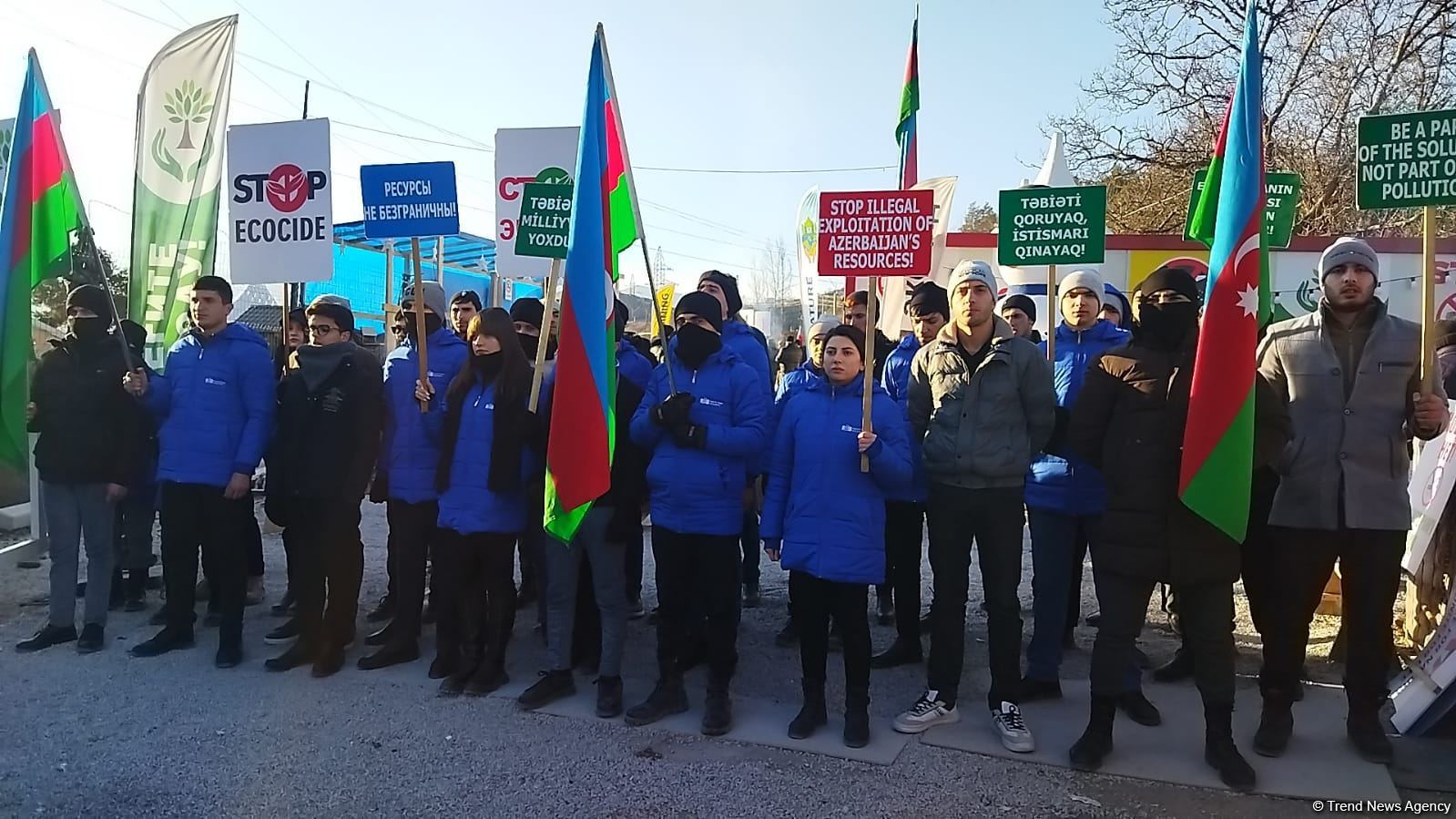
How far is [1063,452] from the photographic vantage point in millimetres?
4977

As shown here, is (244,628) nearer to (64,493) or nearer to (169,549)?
(169,549)

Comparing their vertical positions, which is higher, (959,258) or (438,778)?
(959,258)

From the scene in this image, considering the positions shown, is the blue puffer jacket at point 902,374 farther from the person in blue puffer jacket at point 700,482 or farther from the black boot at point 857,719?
the black boot at point 857,719

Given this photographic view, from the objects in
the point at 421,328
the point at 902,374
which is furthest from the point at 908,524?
the point at 421,328

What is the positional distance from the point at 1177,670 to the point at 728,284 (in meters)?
3.16

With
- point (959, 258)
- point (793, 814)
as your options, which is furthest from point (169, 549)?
point (959, 258)

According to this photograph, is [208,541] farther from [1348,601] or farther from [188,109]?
[1348,601]

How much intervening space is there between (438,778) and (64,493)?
346 cm

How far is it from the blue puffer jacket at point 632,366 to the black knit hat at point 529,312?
1.60 ft

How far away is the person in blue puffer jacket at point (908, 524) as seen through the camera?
5402mm

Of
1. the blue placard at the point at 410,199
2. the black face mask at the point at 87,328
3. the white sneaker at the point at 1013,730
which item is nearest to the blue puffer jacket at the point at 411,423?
the blue placard at the point at 410,199

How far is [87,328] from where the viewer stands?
591 centimetres

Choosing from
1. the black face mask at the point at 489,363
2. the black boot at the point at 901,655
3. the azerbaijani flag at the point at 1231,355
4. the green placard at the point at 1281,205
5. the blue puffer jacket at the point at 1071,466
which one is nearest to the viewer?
the azerbaijani flag at the point at 1231,355

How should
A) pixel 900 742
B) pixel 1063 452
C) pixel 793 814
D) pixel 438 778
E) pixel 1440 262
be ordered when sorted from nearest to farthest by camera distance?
pixel 793 814, pixel 438 778, pixel 900 742, pixel 1063 452, pixel 1440 262
